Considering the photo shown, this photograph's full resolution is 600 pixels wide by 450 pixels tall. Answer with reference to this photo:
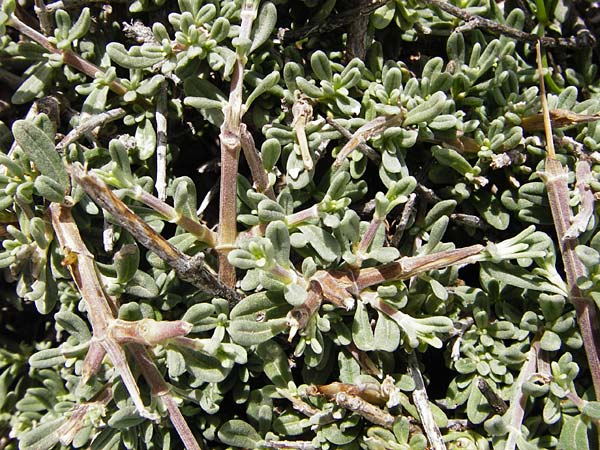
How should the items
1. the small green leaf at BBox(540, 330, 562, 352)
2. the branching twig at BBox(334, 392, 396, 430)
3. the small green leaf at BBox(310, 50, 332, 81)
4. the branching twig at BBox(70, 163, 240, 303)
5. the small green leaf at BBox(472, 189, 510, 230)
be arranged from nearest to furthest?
the branching twig at BBox(70, 163, 240, 303) < the branching twig at BBox(334, 392, 396, 430) < the small green leaf at BBox(540, 330, 562, 352) < the small green leaf at BBox(310, 50, 332, 81) < the small green leaf at BBox(472, 189, 510, 230)

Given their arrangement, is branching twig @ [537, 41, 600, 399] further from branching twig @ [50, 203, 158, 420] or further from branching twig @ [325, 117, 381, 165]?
branching twig @ [50, 203, 158, 420]

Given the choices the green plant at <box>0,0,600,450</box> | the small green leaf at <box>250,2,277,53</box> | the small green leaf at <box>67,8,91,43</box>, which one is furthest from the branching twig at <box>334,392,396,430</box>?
the small green leaf at <box>67,8,91,43</box>

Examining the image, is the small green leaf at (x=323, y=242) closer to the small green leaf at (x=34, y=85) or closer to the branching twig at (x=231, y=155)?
the branching twig at (x=231, y=155)

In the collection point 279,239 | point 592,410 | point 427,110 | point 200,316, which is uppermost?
point 427,110

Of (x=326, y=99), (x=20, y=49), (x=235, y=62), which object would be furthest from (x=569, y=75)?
(x=20, y=49)

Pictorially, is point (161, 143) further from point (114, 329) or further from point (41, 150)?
point (114, 329)

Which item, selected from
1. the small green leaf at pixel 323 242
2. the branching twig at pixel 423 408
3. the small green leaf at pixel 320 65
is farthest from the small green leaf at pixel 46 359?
the small green leaf at pixel 320 65

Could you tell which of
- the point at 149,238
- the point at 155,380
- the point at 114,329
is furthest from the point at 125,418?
the point at 149,238
